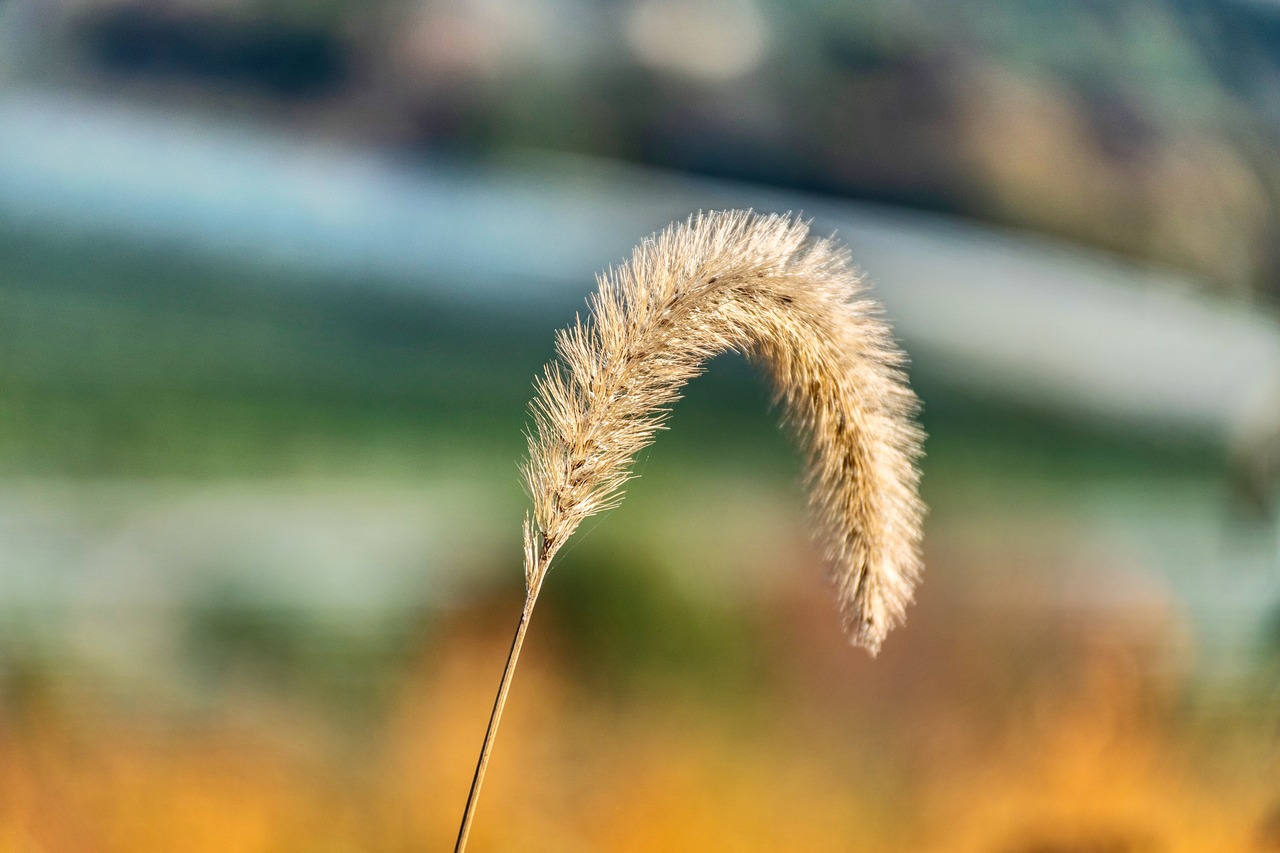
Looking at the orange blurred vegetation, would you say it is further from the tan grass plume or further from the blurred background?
the tan grass plume

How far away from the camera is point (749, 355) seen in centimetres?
184

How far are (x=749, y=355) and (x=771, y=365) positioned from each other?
51mm

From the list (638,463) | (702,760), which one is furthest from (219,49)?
(702,760)

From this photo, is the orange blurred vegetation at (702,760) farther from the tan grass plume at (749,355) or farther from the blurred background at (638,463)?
the tan grass plume at (749,355)

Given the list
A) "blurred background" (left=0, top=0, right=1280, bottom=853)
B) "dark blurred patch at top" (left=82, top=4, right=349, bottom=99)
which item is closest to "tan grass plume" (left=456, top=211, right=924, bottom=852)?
"blurred background" (left=0, top=0, right=1280, bottom=853)

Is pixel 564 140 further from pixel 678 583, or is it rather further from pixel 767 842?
pixel 767 842

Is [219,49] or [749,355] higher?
[219,49]

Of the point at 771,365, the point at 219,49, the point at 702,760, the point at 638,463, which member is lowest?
the point at 702,760

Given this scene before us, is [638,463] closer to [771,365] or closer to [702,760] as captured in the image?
[771,365]

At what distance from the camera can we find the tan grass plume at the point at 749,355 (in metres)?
1.52

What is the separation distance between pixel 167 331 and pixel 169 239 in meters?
0.19

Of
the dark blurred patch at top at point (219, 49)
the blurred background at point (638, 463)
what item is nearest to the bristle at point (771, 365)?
the blurred background at point (638, 463)

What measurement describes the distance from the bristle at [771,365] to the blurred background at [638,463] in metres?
0.28

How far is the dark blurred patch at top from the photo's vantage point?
5.98ft
